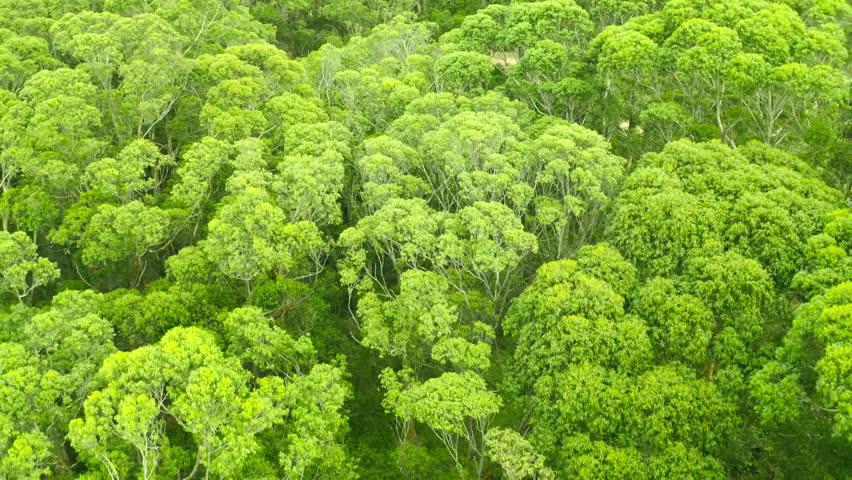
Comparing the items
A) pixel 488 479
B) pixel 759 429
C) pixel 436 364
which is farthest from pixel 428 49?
A: pixel 759 429

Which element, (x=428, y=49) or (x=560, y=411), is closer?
(x=560, y=411)

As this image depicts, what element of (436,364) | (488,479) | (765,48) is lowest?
(488,479)

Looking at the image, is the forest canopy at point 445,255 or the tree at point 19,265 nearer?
the forest canopy at point 445,255

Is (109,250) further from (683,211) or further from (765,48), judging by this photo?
(765,48)

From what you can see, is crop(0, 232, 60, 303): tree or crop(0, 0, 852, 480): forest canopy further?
crop(0, 232, 60, 303): tree

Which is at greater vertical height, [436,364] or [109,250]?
[109,250]

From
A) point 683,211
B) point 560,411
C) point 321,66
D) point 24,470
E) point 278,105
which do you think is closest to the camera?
point 24,470

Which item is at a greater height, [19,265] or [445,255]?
[445,255]

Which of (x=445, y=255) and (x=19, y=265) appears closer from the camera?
(x=445, y=255)
